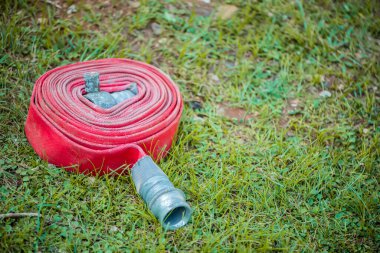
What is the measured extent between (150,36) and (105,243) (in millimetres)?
2177

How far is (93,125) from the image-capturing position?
2514 mm

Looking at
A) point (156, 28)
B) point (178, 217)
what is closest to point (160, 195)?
point (178, 217)

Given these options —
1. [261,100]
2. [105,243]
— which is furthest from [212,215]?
[261,100]

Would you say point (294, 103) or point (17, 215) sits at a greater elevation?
point (294, 103)

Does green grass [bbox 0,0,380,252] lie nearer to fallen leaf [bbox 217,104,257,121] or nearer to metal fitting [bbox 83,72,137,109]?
fallen leaf [bbox 217,104,257,121]

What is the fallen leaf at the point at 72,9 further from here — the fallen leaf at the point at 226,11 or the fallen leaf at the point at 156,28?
the fallen leaf at the point at 226,11

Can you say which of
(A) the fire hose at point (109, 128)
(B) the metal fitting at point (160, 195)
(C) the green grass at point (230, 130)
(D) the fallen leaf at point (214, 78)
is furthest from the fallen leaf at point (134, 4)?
(B) the metal fitting at point (160, 195)

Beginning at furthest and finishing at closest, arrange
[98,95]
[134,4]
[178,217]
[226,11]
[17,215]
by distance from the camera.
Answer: [226,11]
[134,4]
[98,95]
[178,217]
[17,215]

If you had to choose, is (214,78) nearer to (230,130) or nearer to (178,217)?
(230,130)

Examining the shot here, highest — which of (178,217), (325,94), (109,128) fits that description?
(109,128)

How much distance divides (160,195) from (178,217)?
0.78ft

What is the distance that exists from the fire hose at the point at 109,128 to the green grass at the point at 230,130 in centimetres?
12

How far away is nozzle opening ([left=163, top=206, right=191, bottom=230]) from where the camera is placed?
242 cm

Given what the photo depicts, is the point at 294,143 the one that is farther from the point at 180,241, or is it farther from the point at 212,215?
the point at 180,241
